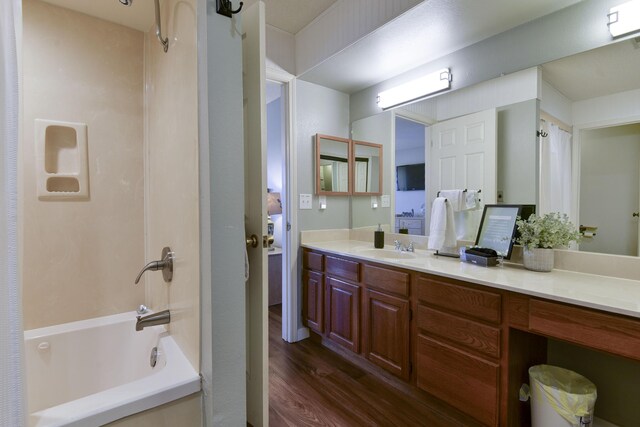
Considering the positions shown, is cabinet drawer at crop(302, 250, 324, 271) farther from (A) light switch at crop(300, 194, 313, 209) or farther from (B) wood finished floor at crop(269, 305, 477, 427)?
(B) wood finished floor at crop(269, 305, 477, 427)

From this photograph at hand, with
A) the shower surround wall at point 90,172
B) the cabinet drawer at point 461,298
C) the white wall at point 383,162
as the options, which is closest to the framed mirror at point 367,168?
the white wall at point 383,162

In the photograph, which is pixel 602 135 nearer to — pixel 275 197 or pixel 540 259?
pixel 540 259

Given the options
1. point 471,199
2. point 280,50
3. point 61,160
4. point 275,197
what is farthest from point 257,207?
point 275,197

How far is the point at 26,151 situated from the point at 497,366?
2513 mm

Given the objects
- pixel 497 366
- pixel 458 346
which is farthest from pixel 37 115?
pixel 497 366

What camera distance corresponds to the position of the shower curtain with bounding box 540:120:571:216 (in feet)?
5.41

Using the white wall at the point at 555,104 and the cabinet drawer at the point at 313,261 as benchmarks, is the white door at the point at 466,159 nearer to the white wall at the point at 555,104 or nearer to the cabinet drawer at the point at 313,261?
the white wall at the point at 555,104

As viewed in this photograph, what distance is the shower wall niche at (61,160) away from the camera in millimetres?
1490

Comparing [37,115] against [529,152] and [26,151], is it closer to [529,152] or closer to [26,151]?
[26,151]

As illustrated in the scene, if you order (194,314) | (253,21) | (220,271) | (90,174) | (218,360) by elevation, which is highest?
(253,21)

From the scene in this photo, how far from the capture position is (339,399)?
1.83 meters

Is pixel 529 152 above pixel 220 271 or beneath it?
above

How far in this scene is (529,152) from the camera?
178 centimetres

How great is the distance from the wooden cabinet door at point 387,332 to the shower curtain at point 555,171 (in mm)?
1003
